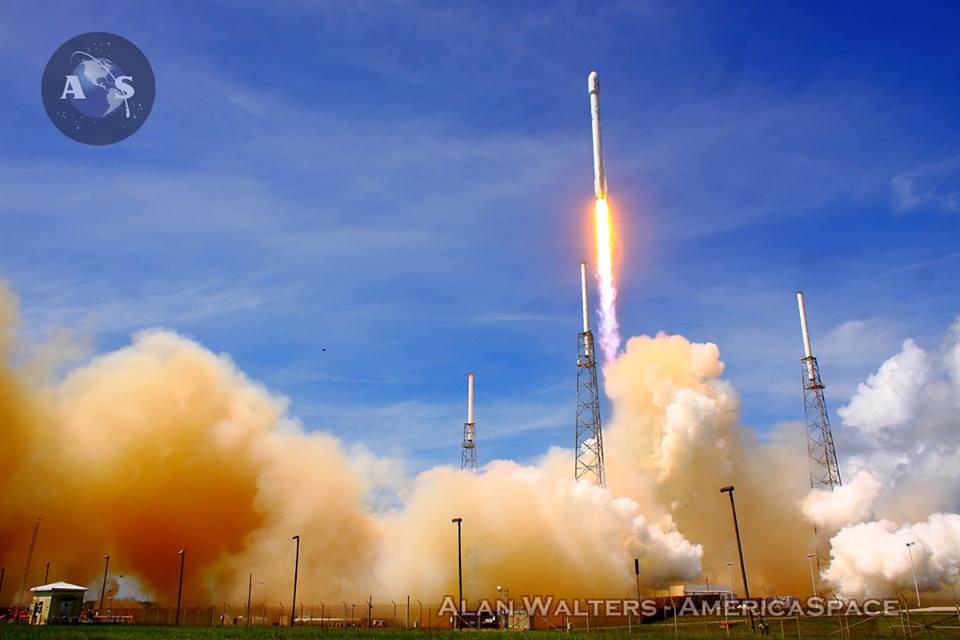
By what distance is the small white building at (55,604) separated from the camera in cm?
6531

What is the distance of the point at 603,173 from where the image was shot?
75.9 meters

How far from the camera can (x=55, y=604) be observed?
6594cm

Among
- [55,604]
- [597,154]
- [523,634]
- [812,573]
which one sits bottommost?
[523,634]

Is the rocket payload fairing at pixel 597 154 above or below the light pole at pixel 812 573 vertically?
above

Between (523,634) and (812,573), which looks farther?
(812,573)

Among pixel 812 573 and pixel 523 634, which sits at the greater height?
pixel 812 573

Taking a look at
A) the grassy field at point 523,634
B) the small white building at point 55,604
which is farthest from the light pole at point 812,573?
the small white building at point 55,604

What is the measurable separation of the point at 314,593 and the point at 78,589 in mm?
34107

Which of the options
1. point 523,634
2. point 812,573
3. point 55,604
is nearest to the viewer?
point 523,634

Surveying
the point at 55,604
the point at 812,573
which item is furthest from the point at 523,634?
the point at 812,573

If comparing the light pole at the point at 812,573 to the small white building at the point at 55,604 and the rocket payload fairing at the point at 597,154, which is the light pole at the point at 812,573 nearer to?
the rocket payload fairing at the point at 597,154

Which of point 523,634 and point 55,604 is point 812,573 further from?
point 55,604

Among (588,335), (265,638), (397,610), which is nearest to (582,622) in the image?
(397,610)

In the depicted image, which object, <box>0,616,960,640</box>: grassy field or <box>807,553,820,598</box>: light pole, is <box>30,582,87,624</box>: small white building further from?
<box>807,553,820,598</box>: light pole
